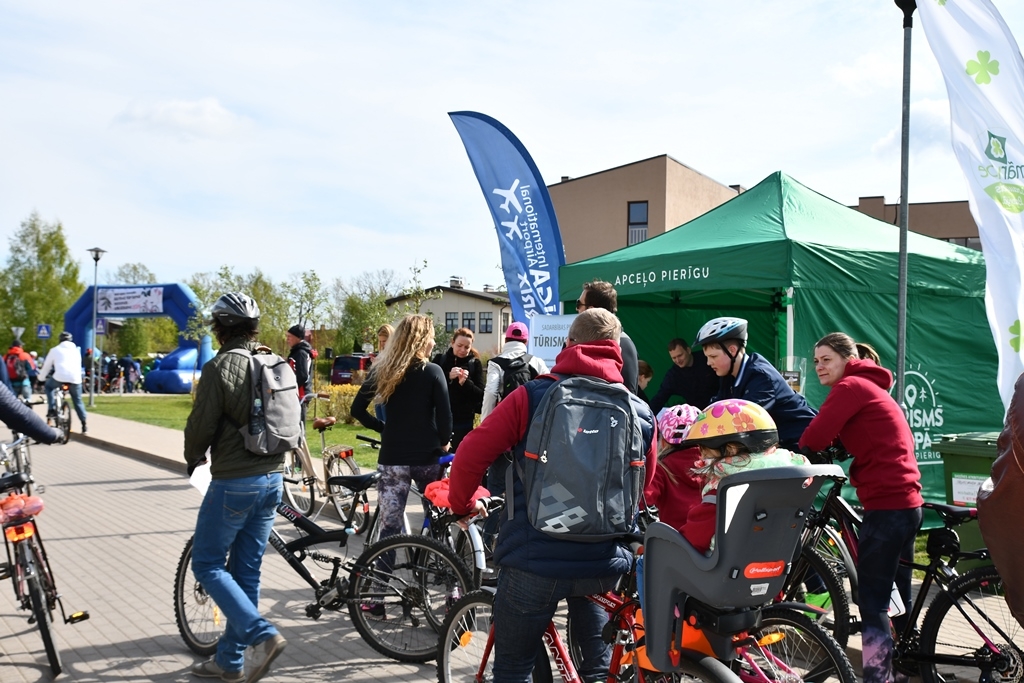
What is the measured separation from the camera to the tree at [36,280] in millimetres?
52531

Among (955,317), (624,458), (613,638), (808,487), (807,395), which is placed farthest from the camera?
(955,317)

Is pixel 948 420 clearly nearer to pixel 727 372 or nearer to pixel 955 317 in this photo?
pixel 955 317

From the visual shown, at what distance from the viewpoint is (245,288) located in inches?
1746

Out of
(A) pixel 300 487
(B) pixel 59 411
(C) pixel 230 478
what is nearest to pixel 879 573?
(C) pixel 230 478

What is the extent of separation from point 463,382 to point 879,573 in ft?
14.6

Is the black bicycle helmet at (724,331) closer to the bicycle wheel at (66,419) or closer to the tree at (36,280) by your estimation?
the bicycle wheel at (66,419)

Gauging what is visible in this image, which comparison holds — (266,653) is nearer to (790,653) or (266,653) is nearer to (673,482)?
(673,482)

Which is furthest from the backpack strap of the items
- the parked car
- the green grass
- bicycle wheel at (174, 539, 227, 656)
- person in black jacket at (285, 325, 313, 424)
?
the parked car

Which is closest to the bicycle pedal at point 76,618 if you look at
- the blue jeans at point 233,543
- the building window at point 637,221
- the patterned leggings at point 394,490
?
the blue jeans at point 233,543

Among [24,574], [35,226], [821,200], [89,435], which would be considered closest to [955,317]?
[821,200]

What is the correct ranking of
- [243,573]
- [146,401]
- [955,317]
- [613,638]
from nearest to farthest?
[613,638]
[243,573]
[955,317]
[146,401]

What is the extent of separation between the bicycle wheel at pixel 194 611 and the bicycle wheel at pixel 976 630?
374 centimetres

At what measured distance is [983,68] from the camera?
6602mm

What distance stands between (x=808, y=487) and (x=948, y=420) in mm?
7396
